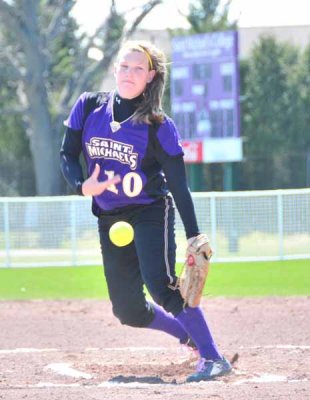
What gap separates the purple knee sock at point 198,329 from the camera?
530 cm

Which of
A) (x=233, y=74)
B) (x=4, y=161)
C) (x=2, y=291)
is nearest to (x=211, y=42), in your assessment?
(x=233, y=74)

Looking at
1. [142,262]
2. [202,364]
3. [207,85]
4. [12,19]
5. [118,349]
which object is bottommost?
[118,349]

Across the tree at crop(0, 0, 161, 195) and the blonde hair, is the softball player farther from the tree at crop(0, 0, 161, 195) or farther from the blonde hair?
the tree at crop(0, 0, 161, 195)

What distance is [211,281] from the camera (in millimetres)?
11977

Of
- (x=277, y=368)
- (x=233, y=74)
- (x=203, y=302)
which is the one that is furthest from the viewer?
(x=233, y=74)

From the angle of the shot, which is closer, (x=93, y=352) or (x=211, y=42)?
(x=93, y=352)

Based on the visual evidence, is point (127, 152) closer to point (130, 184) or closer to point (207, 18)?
point (130, 184)

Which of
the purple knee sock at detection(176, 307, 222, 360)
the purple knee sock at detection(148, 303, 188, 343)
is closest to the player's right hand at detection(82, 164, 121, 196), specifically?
the purple knee sock at detection(176, 307, 222, 360)

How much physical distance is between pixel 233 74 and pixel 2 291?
8910 mm

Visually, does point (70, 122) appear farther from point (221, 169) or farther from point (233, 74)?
point (221, 169)

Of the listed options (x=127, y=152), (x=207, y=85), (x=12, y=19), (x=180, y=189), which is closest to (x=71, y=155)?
(x=127, y=152)

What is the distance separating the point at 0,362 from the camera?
6141mm

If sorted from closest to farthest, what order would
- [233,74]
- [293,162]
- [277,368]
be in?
[277,368] < [233,74] < [293,162]

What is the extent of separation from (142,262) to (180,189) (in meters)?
0.49
